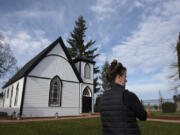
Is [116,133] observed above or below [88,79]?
below

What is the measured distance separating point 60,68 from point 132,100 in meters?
17.9

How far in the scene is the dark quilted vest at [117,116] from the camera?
195cm

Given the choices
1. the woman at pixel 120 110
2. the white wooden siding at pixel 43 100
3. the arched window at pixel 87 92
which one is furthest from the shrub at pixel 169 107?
the woman at pixel 120 110

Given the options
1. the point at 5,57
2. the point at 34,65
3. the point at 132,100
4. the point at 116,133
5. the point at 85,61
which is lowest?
the point at 116,133

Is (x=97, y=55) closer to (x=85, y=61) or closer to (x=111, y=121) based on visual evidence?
(x=85, y=61)

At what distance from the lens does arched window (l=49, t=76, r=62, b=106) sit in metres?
17.8

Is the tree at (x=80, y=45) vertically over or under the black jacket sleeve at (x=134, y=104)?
over

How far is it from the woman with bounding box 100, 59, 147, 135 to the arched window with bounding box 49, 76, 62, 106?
16482 mm

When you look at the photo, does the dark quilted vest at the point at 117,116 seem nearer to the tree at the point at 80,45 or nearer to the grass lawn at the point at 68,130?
the grass lawn at the point at 68,130

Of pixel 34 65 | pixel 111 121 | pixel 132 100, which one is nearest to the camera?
pixel 132 100

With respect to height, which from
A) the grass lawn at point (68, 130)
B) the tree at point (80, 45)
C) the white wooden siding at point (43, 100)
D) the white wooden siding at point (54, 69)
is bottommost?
the grass lawn at point (68, 130)

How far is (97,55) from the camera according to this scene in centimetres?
3594

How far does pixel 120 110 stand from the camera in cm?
199

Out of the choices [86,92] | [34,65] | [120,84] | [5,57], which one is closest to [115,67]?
[120,84]
